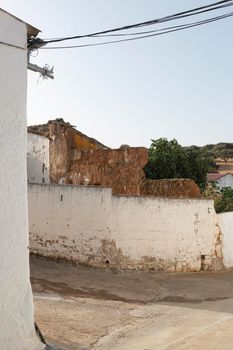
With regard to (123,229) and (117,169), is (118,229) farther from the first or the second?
(117,169)

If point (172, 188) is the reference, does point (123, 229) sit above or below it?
below

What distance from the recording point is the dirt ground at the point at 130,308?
7.37 m

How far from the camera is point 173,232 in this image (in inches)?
599

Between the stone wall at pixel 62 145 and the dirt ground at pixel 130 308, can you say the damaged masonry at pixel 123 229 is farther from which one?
the stone wall at pixel 62 145

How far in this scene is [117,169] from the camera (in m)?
18.6

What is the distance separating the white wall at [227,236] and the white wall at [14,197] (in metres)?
11.2

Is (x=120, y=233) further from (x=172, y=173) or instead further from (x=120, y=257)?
(x=172, y=173)

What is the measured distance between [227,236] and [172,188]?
3.13m

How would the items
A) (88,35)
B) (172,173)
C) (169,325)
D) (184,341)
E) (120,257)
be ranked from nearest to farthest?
(184,341), (88,35), (169,325), (120,257), (172,173)

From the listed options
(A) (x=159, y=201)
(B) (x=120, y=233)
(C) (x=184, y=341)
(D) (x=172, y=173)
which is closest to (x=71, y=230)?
(B) (x=120, y=233)

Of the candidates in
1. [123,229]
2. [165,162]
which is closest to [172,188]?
[123,229]

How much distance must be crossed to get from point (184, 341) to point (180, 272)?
7831mm

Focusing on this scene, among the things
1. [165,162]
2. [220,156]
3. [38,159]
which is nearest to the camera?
[38,159]

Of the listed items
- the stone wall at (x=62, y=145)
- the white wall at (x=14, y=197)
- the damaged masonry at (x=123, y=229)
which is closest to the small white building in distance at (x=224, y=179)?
the stone wall at (x=62, y=145)
